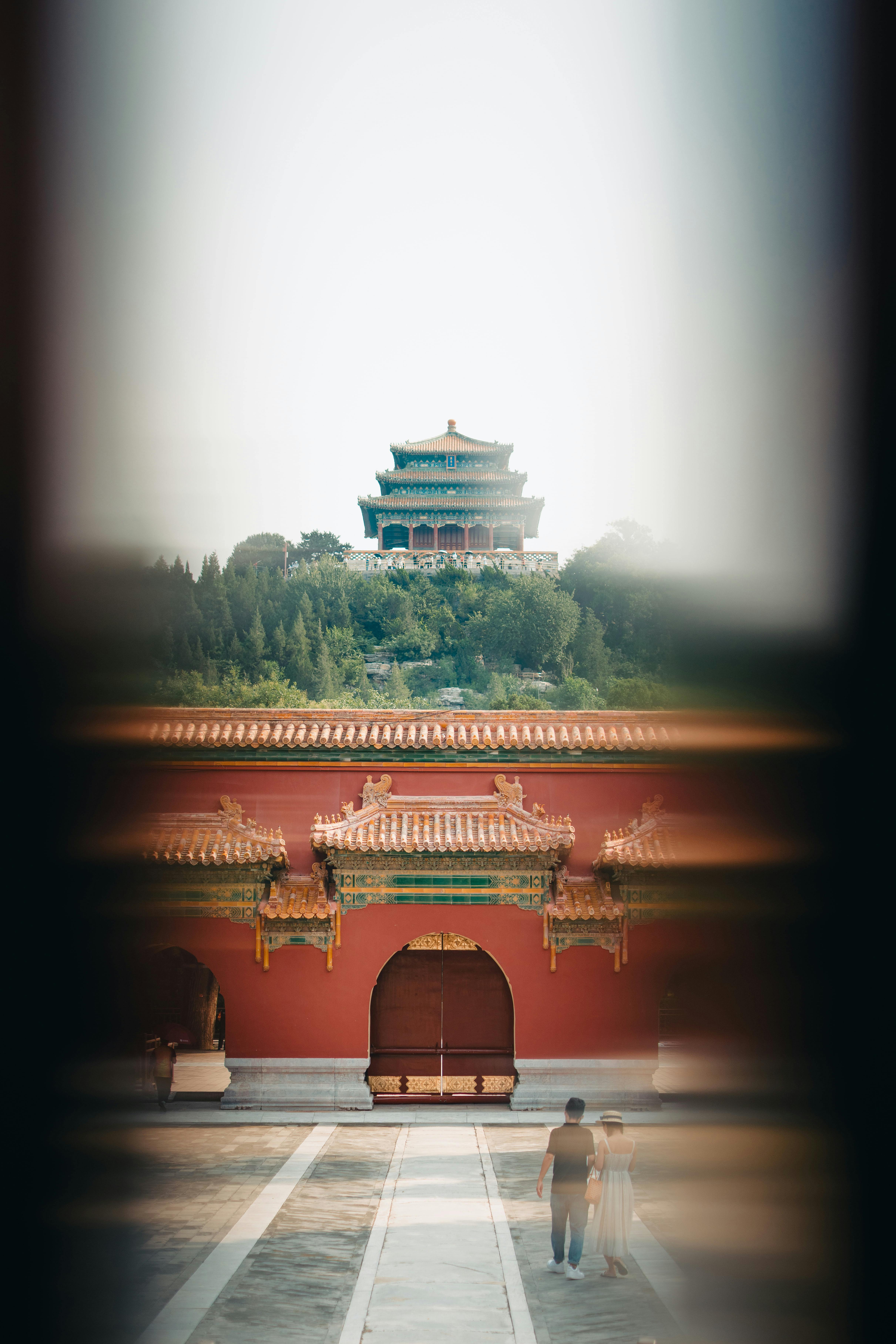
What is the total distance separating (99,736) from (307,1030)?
12972 millimetres

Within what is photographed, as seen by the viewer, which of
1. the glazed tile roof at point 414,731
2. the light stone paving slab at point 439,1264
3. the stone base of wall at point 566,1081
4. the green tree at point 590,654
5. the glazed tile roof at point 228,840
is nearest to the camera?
the green tree at point 590,654

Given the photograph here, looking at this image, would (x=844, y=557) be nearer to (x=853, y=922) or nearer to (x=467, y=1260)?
(x=853, y=922)

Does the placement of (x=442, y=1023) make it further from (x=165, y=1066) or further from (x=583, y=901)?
(x=165, y=1066)

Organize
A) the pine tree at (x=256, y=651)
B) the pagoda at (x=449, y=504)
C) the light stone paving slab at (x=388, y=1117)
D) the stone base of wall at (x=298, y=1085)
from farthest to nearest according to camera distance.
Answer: the pagoda at (x=449, y=504) → the pine tree at (x=256, y=651) → the stone base of wall at (x=298, y=1085) → the light stone paving slab at (x=388, y=1117)

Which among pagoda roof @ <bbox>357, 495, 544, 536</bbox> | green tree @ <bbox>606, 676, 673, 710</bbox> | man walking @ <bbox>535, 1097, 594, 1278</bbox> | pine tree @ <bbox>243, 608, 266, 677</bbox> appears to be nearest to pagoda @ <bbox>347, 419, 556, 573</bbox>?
pagoda roof @ <bbox>357, 495, 544, 536</bbox>

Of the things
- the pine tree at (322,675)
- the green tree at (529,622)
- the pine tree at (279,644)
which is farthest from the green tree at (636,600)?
the pine tree at (322,675)

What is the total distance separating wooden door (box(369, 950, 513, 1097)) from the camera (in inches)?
537

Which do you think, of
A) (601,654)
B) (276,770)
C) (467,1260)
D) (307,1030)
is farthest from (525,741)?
(601,654)

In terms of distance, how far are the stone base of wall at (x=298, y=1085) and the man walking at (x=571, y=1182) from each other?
5976mm

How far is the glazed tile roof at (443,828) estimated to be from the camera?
1345cm

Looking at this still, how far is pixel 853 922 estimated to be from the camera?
92cm

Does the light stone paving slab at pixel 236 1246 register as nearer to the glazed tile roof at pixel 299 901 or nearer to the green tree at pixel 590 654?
the glazed tile roof at pixel 299 901

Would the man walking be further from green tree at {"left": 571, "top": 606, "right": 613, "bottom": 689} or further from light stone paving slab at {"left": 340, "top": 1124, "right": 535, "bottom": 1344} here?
green tree at {"left": 571, "top": 606, "right": 613, "bottom": 689}

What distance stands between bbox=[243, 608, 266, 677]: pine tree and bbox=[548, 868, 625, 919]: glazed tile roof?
5.66 metres
